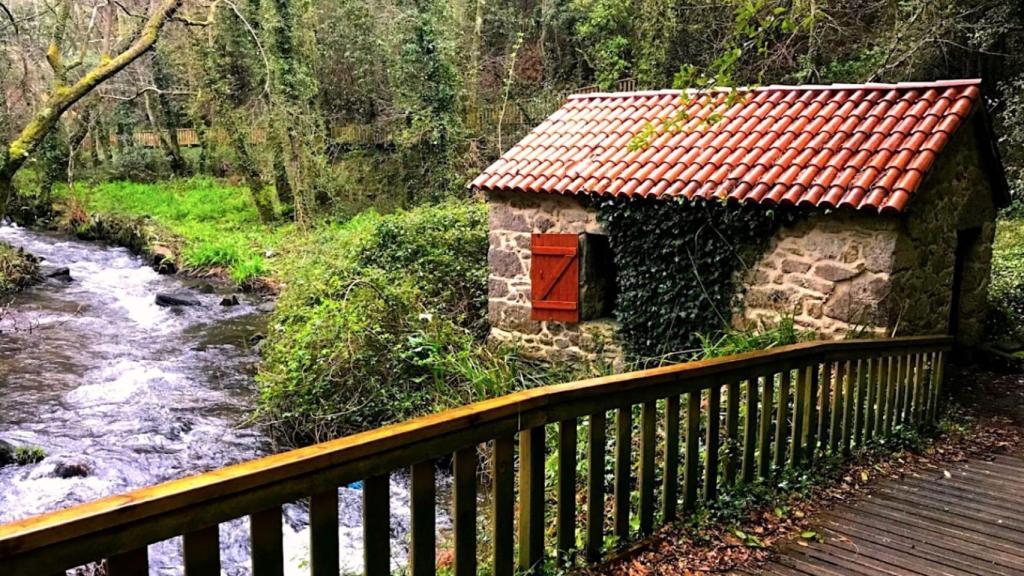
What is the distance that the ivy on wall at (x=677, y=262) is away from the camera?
8125 mm

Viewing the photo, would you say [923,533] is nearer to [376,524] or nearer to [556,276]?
[376,524]

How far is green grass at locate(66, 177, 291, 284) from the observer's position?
1677 cm

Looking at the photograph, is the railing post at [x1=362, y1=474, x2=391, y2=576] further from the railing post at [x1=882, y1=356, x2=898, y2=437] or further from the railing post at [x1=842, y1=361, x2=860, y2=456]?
the railing post at [x1=882, y1=356, x2=898, y2=437]

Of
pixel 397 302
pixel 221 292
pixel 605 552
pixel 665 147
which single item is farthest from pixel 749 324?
pixel 221 292

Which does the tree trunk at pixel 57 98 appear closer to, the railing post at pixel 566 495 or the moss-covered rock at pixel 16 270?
the moss-covered rock at pixel 16 270

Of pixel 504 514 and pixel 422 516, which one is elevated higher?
pixel 422 516

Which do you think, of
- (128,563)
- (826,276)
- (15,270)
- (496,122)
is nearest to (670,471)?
(128,563)

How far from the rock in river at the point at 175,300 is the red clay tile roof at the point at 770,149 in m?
7.02

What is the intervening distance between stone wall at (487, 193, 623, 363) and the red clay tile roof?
36cm

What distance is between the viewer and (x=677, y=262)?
8.57 metres

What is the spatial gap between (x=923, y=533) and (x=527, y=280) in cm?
650

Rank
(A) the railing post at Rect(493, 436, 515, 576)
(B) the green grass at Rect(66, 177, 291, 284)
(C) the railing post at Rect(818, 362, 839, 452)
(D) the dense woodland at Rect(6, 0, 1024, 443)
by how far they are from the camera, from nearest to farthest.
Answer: (A) the railing post at Rect(493, 436, 515, 576) → (C) the railing post at Rect(818, 362, 839, 452) → (D) the dense woodland at Rect(6, 0, 1024, 443) → (B) the green grass at Rect(66, 177, 291, 284)

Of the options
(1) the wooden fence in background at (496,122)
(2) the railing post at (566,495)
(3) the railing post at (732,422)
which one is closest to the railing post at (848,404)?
(3) the railing post at (732,422)

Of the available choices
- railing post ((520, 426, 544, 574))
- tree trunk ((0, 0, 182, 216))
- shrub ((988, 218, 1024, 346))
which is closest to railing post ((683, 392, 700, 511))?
railing post ((520, 426, 544, 574))
